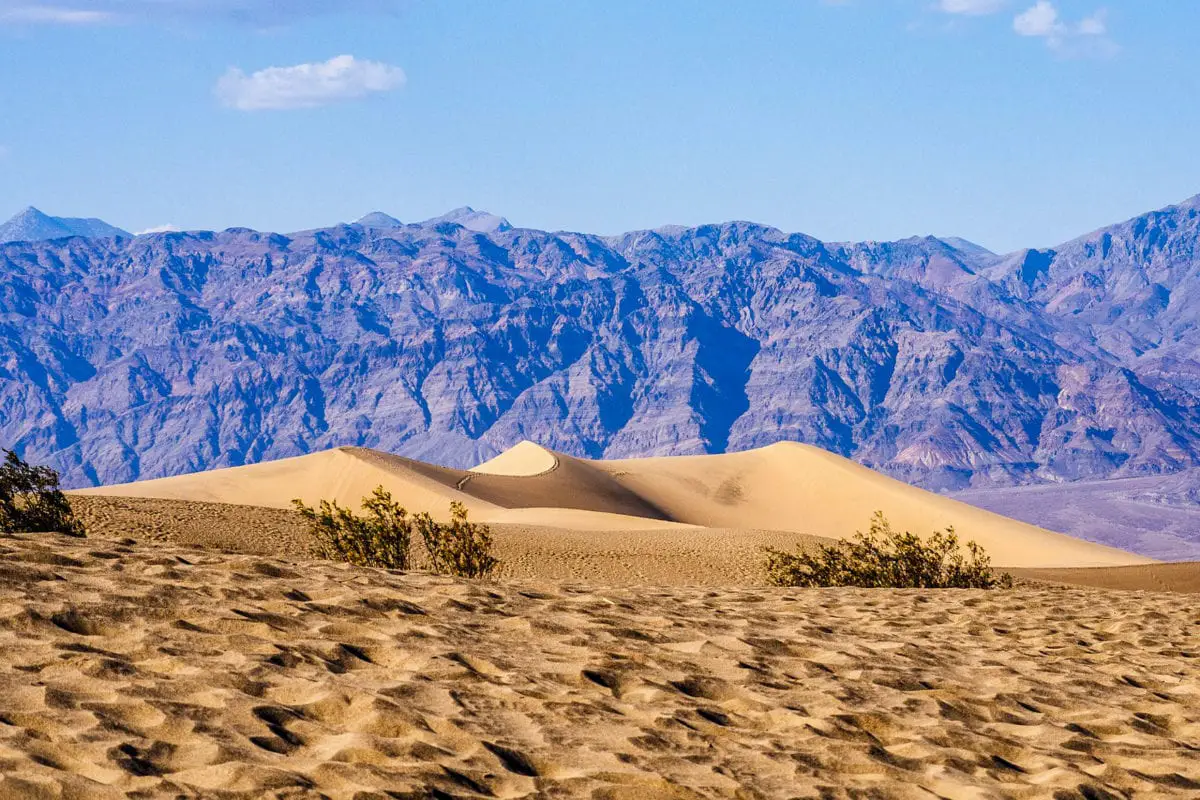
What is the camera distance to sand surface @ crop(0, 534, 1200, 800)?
5531 millimetres

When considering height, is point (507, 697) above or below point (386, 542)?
below

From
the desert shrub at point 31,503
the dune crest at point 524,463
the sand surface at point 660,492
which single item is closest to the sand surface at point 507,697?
the desert shrub at point 31,503

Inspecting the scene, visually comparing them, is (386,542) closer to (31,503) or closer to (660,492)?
(31,503)

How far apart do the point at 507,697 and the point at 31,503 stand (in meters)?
11.9

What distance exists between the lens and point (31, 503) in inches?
661

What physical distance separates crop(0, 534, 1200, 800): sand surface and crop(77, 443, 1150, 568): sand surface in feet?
→ 89.9

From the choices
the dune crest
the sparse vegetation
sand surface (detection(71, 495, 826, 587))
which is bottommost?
sand surface (detection(71, 495, 826, 587))

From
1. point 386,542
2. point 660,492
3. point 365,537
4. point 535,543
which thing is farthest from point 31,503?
point 660,492

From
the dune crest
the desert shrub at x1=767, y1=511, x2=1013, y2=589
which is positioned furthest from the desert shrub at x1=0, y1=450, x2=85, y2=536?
the dune crest

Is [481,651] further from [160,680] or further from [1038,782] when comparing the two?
[1038,782]

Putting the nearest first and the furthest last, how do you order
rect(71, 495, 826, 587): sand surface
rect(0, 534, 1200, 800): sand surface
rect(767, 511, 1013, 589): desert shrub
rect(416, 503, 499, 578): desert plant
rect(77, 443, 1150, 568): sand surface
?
rect(0, 534, 1200, 800): sand surface
rect(416, 503, 499, 578): desert plant
rect(767, 511, 1013, 589): desert shrub
rect(71, 495, 826, 587): sand surface
rect(77, 443, 1150, 568): sand surface

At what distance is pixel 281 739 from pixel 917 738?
294cm

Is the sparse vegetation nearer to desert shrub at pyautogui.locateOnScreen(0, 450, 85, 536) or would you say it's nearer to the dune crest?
desert shrub at pyautogui.locateOnScreen(0, 450, 85, 536)

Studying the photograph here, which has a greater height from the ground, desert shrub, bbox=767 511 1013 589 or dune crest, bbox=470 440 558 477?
dune crest, bbox=470 440 558 477
